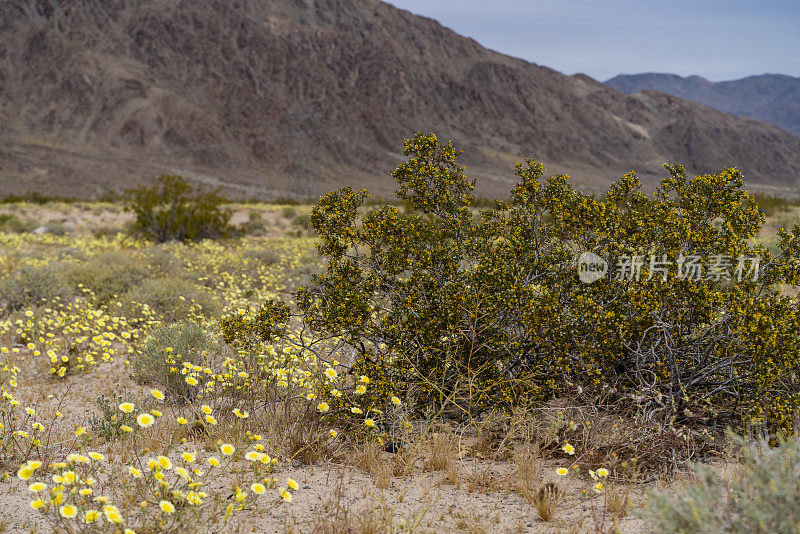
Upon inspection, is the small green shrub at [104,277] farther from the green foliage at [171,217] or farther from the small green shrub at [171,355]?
the green foliage at [171,217]

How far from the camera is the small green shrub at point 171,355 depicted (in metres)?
4.80

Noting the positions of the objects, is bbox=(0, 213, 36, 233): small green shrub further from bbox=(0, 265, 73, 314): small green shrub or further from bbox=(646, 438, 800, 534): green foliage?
bbox=(646, 438, 800, 534): green foliage

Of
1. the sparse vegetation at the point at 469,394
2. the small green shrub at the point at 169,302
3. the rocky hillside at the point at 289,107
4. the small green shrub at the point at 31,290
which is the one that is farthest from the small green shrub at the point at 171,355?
the rocky hillside at the point at 289,107

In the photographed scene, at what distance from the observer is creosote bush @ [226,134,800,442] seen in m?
3.44

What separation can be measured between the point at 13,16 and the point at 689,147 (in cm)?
12527

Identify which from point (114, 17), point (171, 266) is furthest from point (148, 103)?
point (171, 266)

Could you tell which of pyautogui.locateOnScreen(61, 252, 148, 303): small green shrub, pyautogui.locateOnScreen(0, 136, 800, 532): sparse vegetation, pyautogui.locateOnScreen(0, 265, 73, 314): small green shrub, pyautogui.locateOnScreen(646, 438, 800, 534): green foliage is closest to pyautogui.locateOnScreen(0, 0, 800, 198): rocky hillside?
pyautogui.locateOnScreen(61, 252, 148, 303): small green shrub

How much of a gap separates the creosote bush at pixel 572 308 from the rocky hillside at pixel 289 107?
55.9 metres

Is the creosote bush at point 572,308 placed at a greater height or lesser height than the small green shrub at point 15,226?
greater

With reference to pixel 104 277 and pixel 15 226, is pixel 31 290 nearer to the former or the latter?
pixel 104 277

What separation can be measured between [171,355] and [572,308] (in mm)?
3233

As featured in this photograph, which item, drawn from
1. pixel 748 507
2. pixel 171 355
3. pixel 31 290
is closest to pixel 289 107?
pixel 31 290

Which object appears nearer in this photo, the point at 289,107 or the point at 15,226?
the point at 15,226

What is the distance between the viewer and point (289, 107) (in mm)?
94000
